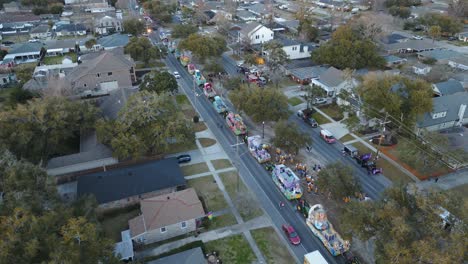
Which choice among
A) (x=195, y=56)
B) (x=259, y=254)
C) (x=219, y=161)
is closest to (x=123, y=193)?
(x=219, y=161)

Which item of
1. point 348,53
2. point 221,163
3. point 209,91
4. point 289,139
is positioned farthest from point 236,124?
point 348,53

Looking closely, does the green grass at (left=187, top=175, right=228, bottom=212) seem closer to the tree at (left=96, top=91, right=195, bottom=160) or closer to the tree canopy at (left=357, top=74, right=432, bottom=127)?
the tree at (left=96, top=91, right=195, bottom=160)

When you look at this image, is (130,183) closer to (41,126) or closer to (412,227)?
(41,126)

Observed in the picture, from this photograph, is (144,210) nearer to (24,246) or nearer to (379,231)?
(24,246)

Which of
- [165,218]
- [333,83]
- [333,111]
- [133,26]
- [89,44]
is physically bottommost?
[333,111]

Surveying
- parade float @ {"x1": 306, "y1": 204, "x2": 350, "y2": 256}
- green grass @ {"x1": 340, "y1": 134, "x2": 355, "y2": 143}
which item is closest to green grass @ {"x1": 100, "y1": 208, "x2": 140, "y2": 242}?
parade float @ {"x1": 306, "y1": 204, "x2": 350, "y2": 256}

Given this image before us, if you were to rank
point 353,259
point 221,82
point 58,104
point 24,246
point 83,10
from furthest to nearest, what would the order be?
point 83,10 < point 221,82 < point 58,104 < point 353,259 < point 24,246

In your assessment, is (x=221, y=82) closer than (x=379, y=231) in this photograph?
No
